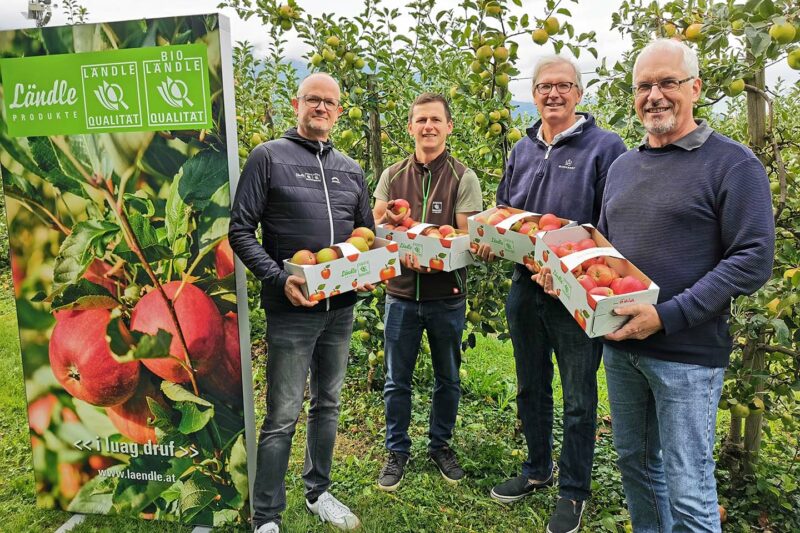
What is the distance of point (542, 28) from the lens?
296 cm

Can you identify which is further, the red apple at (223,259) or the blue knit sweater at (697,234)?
the red apple at (223,259)

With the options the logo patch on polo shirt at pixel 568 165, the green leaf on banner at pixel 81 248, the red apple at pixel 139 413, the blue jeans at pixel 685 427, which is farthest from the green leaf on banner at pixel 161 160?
the blue jeans at pixel 685 427

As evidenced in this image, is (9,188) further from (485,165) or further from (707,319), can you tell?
(707,319)

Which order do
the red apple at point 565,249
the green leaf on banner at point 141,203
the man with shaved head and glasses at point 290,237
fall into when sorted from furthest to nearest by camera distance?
the green leaf on banner at point 141,203, the man with shaved head and glasses at point 290,237, the red apple at point 565,249

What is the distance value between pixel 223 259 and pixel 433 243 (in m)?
0.95

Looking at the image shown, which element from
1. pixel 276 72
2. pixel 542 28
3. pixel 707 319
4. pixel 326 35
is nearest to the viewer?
pixel 707 319

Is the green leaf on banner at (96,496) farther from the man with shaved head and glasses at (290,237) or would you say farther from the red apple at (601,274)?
the red apple at (601,274)

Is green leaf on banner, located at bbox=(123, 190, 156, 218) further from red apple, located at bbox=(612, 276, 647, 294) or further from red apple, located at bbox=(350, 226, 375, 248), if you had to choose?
red apple, located at bbox=(612, 276, 647, 294)

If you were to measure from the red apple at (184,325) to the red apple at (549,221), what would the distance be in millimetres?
1449

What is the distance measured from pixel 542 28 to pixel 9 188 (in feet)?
8.78

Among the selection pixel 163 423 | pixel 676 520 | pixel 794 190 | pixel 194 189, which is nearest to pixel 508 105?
pixel 794 190

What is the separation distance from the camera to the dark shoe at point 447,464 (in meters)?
3.12

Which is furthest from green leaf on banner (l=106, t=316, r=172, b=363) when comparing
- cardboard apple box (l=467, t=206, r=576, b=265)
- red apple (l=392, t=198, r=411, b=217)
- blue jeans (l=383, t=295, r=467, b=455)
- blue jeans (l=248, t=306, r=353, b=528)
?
cardboard apple box (l=467, t=206, r=576, b=265)

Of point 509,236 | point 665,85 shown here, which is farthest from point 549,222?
point 665,85
